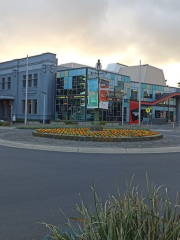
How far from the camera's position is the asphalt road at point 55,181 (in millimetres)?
4251

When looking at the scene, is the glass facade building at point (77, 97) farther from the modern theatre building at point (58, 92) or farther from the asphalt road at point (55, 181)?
the asphalt road at point (55, 181)

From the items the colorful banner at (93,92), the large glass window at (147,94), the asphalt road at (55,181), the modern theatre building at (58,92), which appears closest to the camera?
the asphalt road at (55,181)

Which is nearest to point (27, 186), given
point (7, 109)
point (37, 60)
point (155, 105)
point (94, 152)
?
point (94, 152)

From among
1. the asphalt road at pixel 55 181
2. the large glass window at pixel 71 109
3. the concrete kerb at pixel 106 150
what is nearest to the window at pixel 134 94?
the large glass window at pixel 71 109

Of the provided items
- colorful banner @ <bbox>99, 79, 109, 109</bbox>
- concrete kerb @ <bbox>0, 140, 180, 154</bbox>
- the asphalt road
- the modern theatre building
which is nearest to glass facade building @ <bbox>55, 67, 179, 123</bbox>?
the modern theatre building

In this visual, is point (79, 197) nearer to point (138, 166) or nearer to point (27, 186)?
point (27, 186)

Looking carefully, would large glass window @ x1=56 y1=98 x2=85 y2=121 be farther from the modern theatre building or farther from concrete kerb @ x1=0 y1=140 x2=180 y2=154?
concrete kerb @ x1=0 y1=140 x2=180 y2=154

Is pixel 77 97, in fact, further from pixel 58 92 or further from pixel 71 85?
pixel 58 92

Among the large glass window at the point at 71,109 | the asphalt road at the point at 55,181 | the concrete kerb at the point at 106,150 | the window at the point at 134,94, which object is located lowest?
the asphalt road at the point at 55,181

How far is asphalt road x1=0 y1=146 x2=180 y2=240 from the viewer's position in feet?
13.9

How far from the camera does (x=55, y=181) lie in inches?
263

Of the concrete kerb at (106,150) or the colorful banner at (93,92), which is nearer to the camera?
the concrete kerb at (106,150)

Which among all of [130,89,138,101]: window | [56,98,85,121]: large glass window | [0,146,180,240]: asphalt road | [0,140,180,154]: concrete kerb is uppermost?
[130,89,138,101]: window

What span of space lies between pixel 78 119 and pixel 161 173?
35540mm
